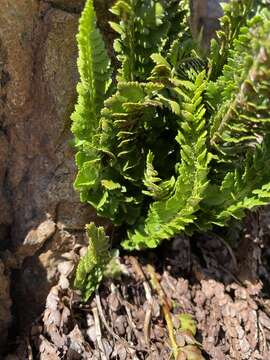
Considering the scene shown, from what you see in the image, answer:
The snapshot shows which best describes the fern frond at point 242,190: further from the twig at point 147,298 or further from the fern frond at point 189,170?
the twig at point 147,298

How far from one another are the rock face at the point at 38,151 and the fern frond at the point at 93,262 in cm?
16

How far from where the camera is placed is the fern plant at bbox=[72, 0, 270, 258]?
1595 millimetres

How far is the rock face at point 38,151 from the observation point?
6.45ft

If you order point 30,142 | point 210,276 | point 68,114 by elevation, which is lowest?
point 210,276

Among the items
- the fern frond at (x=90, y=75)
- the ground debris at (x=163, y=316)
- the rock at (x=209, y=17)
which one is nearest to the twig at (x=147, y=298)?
the ground debris at (x=163, y=316)

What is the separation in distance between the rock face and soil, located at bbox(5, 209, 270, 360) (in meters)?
0.12

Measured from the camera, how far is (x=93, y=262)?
190 cm

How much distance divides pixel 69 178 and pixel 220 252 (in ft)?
2.69

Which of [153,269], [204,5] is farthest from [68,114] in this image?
[204,5]

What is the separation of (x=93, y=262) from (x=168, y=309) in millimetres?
452

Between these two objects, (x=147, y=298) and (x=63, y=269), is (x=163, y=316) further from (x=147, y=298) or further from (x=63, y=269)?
(x=63, y=269)

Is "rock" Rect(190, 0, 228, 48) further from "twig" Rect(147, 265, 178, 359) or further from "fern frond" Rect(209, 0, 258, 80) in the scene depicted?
"twig" Rect(147, 265, 178, 359)

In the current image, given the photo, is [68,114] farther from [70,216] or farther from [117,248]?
[117,248]

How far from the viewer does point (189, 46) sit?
1.73 m
